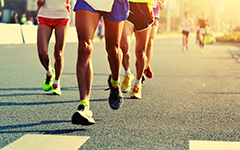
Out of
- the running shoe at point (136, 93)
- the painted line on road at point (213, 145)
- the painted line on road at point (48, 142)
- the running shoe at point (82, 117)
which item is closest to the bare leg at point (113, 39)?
the running shoe at point (82, 117)

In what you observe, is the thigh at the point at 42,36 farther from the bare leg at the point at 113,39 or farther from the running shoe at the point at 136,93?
the bare leg at the point at 113,39

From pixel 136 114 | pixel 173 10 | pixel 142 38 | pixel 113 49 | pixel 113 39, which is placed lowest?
pixel 173 10

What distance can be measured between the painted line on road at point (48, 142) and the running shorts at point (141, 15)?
256 cm

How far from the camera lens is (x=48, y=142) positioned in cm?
350

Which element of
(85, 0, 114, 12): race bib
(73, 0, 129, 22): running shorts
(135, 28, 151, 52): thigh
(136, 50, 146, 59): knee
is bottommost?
A: (136, 50, 146, 59): knee

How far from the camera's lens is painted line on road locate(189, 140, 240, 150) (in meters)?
3.40

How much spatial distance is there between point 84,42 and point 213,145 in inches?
60.4

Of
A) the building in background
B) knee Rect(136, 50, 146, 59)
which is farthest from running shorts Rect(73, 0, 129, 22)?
the building in background

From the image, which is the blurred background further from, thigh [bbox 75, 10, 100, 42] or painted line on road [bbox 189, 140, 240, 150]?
painted line on road [bbox 189, 140, 240, 150]

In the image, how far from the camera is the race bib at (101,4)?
13.1ft

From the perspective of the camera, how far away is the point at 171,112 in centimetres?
496

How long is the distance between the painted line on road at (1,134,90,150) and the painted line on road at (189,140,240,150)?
3.05 feet

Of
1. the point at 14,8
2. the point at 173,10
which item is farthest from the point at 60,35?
the point at 173,10

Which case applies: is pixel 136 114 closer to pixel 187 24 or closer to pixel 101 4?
pixel 101 4
